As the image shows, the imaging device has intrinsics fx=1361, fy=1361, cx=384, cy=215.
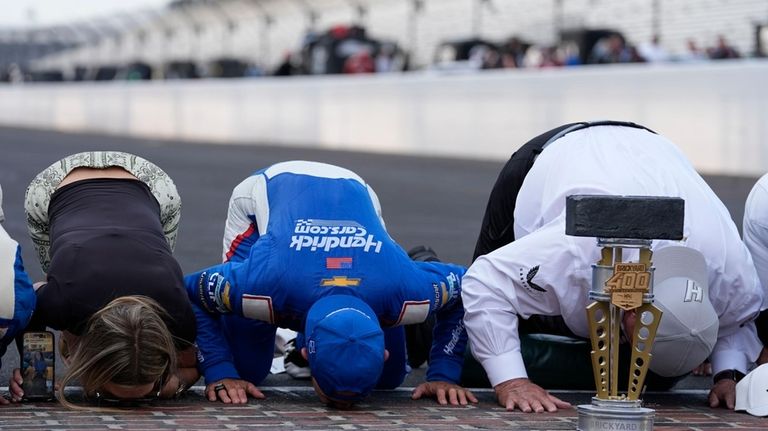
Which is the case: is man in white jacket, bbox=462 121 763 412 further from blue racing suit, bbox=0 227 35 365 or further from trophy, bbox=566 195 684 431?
blue racing suit, bbox=0 227 35 365

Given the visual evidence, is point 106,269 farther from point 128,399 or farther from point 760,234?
point 760,234

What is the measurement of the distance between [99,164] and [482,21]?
29.2 m

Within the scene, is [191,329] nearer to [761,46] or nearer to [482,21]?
[761,46]

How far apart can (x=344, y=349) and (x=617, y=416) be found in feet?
3.53

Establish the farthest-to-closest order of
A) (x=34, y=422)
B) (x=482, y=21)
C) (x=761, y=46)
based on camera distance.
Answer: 1. (x=482, y=21)
2. (x=761, y=46)
3. (x=34, y=422)

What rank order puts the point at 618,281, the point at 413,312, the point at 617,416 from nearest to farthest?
the point at 618,281 → the point at 617,416 → the point at 413,312

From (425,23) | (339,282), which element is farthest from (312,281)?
(425,23)

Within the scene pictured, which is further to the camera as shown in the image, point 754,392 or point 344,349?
point 754,392

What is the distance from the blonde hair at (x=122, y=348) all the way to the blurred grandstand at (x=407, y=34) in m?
18.8

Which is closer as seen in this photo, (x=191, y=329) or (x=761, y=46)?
(x=191, y=329)

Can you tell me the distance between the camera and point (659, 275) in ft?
16.7

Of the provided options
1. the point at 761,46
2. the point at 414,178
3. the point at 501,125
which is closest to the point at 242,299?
the point at 414,178

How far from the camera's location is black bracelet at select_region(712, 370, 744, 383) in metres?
5.68

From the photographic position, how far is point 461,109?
21.8 meters
